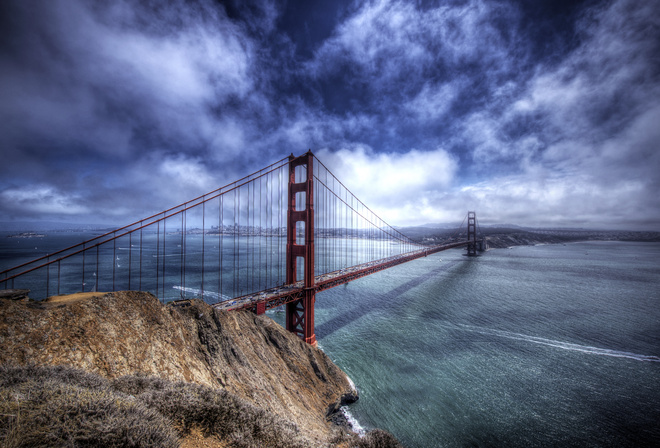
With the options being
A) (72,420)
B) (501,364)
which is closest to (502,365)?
(501,364)

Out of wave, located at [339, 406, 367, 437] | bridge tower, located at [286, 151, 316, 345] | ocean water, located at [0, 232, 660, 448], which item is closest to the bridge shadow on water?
ocean water, located at [0, 232, 660, 448]

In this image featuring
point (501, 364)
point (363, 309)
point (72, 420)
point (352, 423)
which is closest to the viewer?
point (72, 420)

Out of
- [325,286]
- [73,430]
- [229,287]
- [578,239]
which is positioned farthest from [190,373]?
[578,239]

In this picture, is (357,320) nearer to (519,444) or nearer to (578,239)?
(519,444)

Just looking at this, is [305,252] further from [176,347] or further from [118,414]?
[118,414]

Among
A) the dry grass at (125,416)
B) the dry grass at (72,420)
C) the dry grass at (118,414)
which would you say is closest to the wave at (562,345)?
the dry grass at (125,416)

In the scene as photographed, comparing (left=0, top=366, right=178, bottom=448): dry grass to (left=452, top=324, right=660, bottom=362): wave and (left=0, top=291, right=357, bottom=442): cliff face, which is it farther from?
(left=452, top=324, right=660, bottom=362): wave

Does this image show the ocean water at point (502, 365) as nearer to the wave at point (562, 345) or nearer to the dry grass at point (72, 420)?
the wave at point (562, 345)
